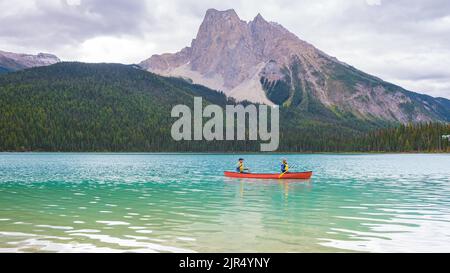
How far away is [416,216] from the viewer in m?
37.0

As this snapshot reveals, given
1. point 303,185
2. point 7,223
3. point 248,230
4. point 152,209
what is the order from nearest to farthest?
point 248,230 → point 7,223 → point 152,209 → point 303,185

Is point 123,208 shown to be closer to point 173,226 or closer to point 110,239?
point 173,226

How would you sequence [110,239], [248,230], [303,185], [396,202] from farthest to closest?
[303,185]
[396,202]
[248,230]
[110,239]

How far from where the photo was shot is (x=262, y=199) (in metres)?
49.8

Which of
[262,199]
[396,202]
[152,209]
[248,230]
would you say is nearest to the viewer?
[248,230]

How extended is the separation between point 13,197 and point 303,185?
36128 millimetres

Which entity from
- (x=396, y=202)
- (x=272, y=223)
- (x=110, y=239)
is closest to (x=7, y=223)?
(x=110, y=239)

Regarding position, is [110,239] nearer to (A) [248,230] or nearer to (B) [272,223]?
(A) [248,230]

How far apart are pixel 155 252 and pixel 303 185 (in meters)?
44.6

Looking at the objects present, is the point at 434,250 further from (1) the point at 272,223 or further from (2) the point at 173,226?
(2) the point at 173,226

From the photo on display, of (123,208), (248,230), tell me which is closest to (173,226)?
(248,230)

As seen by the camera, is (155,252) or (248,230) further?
(248,230)
